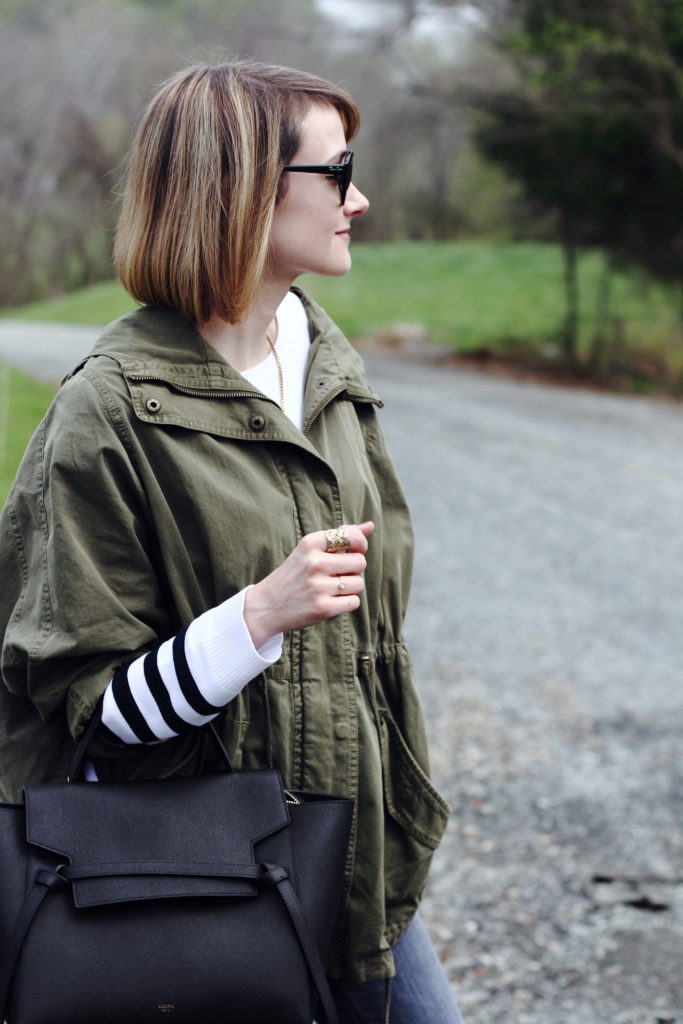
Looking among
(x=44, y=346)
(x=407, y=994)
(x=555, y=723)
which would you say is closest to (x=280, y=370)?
(x=407, y=994)

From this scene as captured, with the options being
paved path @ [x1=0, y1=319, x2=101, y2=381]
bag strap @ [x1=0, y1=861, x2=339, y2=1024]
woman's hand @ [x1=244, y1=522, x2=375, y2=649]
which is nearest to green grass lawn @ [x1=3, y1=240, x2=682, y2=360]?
paved path @ [x1=0, y1=319, x2=101, y2=381]

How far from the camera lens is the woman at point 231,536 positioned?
1379mm

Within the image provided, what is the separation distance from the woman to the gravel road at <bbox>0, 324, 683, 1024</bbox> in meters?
1.49

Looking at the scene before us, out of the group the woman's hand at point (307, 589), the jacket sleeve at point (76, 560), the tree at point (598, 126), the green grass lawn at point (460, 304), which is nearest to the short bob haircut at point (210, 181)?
the jacket sleeve at point (76, 560)

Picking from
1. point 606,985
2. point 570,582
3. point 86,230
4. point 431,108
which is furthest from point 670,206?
point 606,985

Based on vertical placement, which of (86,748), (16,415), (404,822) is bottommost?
(16,415)

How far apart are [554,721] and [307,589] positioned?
3.44m

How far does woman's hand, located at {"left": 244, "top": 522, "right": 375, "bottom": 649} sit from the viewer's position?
1336mm

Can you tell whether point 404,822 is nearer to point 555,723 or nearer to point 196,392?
point 196,392

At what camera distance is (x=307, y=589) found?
1334 millimetres

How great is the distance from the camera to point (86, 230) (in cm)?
1889

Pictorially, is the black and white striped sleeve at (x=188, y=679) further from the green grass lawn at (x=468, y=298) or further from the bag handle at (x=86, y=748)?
the green grass lawn at (x=468, y=298)

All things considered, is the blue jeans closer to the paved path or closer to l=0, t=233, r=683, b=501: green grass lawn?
l=0, t=233, r=683, b=501: green grass lawn

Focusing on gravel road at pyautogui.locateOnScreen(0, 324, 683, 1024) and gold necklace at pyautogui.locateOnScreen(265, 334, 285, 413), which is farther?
gravel road at pyautogui.locateOnScreen(0, 324, 683, 1024)
